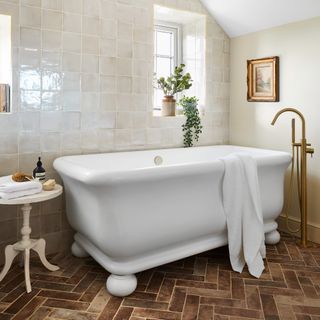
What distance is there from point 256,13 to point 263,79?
2.01 ft

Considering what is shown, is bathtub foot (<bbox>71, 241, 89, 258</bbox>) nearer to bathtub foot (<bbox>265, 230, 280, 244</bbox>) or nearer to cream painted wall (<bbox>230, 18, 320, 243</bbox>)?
bathtub foot (<bbox>265, 230, 280, 244</bbox>)

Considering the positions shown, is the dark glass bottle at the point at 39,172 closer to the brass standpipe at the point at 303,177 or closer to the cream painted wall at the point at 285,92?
the brass standpipe at the point at 303,177

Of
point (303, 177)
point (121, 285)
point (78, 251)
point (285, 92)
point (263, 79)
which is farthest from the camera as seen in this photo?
point (263, 79)

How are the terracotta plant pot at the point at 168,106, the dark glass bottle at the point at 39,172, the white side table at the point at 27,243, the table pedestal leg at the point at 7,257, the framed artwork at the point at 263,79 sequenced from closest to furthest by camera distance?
the white side table at the point at 27,243
the table pedestal leg at the point at 7,257
the dark glass bottle at the point at 39,172
the framed artwork at the point at 263,79
the terracotta plant pot at the point at 168,106

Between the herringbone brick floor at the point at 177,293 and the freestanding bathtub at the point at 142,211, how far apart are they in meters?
0.15

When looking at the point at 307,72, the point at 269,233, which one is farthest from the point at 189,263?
the point at 307,72

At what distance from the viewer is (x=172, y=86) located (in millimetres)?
3680

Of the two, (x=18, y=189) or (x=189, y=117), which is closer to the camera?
(x=18, y=189)

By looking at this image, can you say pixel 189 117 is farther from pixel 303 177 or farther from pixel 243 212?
pixel 243 212

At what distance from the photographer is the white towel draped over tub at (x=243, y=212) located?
2.53 m

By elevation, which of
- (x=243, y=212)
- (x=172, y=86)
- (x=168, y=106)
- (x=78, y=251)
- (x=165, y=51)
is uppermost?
(x=165, y=51)

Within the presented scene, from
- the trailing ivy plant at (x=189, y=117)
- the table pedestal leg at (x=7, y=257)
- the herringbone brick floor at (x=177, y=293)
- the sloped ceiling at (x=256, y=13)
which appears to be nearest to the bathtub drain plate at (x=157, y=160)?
the trailing ivy plant at (x=189, y=117)

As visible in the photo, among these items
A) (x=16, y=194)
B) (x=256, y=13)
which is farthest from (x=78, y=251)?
(x=256, y=13)

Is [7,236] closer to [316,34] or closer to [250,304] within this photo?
[250,304]
